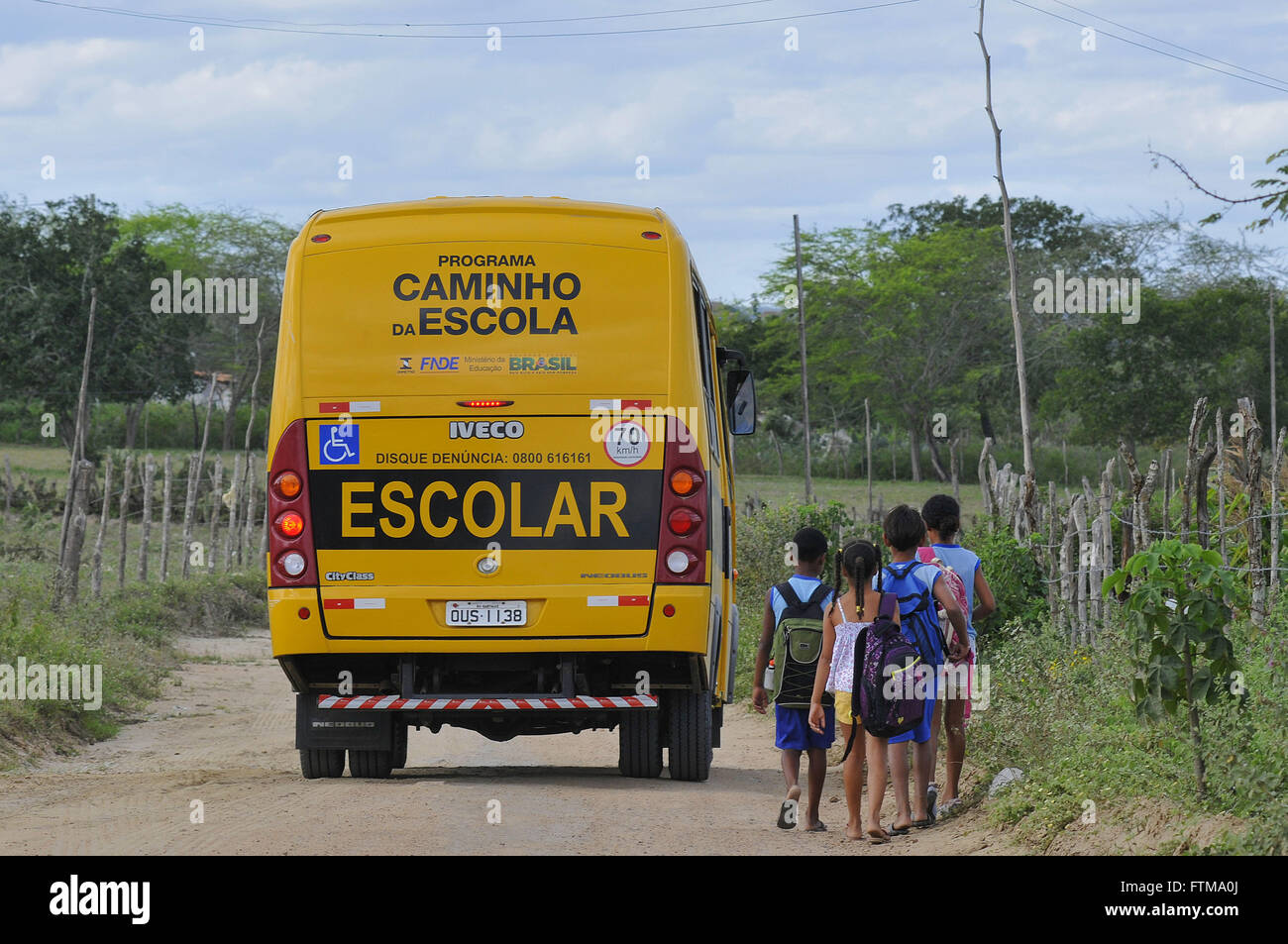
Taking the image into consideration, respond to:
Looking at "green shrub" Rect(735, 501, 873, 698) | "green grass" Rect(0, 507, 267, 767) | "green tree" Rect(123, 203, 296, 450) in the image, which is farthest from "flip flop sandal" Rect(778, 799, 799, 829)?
"green tree" Rect(123, 203, 296, 450)

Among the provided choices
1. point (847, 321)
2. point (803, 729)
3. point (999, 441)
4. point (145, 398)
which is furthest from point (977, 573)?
point (999, 441)

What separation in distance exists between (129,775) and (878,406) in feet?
146

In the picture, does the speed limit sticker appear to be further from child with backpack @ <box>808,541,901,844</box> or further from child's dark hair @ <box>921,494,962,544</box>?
child's dark hair @ <box>921,494,962,544</box>

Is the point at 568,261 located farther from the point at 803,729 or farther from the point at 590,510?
the point at 803,729

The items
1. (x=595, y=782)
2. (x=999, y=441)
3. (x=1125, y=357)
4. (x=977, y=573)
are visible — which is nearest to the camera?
(x=977, y=573)

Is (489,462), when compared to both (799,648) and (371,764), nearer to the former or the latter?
(799,648)

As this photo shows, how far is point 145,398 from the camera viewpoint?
136 ft

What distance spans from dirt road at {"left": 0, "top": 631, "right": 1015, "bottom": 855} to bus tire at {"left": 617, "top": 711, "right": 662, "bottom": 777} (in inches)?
3.7

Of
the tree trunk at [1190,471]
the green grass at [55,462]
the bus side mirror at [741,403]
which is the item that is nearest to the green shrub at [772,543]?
the bus side mirror at [741,403]

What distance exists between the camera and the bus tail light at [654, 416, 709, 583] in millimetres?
7969

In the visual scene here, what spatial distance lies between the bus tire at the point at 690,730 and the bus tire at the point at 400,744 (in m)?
1.60

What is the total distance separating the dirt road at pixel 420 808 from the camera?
6582 mm

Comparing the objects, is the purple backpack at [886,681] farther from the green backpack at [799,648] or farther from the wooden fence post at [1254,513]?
the wooden fence post at [1254,513]

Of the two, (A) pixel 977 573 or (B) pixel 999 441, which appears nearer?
(A) pixel 977 573
